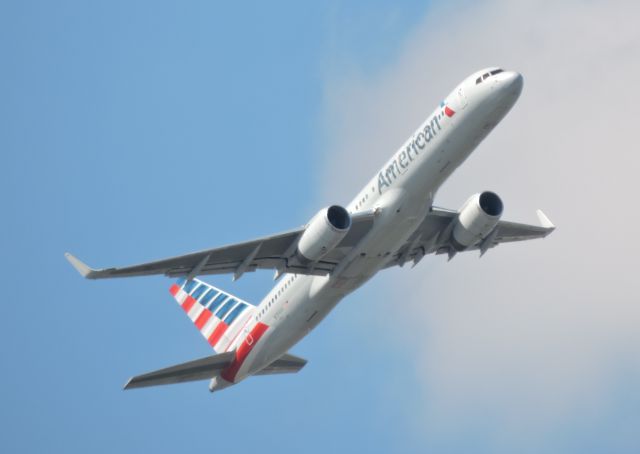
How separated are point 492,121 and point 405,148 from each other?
3.46m

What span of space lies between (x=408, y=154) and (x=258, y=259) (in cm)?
765

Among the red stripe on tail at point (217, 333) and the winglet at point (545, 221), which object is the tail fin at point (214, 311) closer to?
the red stripe on tail at point (217, 333)

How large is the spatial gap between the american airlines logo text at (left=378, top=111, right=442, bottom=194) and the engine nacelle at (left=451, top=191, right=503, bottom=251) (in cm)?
475

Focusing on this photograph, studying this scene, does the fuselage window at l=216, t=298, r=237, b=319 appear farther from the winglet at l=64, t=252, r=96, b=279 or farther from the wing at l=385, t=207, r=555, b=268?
the winglet at l=64, t=252, r=96, b=279

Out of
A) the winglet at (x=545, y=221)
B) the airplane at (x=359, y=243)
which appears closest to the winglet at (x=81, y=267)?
the airplane at (x=359, y=243)

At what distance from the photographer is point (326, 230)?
1705 inches

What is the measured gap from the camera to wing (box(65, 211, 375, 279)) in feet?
145

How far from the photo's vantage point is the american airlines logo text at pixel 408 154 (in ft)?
140

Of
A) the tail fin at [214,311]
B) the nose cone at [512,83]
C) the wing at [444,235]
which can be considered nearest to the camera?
the nose cone at [512,83]

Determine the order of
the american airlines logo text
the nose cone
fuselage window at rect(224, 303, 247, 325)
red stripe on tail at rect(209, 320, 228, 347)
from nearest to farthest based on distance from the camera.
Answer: the nose cone → the american airlines logo text → fuselage window at rect(224, 303, 247, 325) → red stripe on tail at rect(209, 320, 228, 347)

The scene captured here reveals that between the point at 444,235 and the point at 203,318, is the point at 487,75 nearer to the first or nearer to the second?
the point at 444,235

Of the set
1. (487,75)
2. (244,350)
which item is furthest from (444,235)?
(244,350)

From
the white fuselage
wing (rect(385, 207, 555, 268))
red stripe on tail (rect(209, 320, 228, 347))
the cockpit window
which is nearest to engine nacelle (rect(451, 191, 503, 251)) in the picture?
wing (rect(385, 207, 555, 268))

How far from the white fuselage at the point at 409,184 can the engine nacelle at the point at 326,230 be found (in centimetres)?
121
